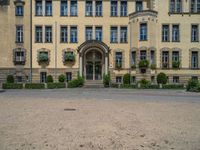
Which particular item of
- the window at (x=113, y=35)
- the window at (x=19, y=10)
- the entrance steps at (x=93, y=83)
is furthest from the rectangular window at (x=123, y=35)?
the window at (x=19, y=10)

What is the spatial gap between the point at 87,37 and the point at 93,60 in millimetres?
3396

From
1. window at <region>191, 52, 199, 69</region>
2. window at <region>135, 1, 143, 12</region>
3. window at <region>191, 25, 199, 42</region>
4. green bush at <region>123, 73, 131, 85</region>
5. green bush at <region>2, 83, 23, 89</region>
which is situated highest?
window at <region>135, 1, 143, 12</region>

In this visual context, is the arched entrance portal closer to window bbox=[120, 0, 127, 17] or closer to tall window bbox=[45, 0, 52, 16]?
window bbox=[120, 0, 127, 17]

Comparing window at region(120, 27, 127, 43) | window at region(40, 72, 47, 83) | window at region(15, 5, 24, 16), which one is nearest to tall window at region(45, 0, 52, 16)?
window at region(15, 5, 24, 16)

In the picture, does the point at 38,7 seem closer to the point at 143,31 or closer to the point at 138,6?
the point at 138,6

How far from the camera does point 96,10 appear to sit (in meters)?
38.5

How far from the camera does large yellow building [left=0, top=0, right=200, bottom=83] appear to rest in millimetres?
37125

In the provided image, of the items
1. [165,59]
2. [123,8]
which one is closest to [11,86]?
[123,8]

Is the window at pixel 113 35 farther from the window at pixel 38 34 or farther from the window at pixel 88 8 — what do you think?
the window at pixel 38 34

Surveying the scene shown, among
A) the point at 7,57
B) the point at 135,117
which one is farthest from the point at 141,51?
the point at 135,117

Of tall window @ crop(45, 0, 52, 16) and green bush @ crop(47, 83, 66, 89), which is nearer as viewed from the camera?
green bush @ crop(47, 83, 66, 89)

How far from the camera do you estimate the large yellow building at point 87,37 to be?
1462 inches

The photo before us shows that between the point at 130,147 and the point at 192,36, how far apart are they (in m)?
33.6

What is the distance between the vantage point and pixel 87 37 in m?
38.5
